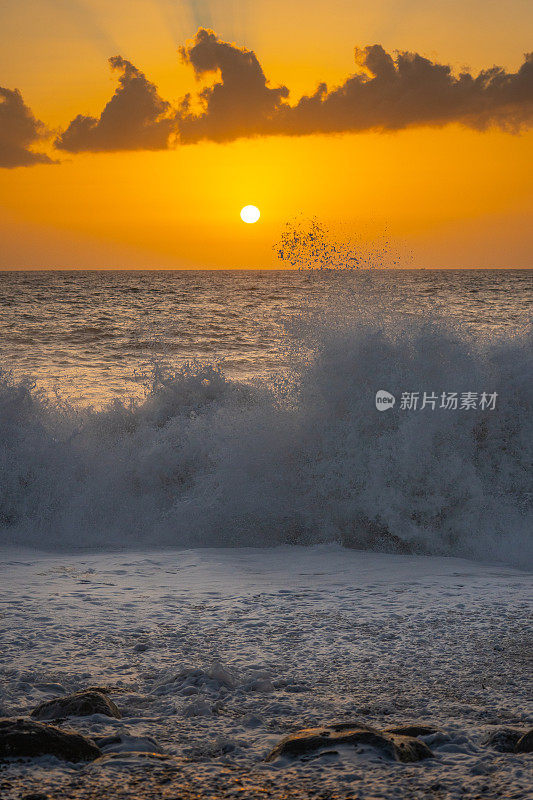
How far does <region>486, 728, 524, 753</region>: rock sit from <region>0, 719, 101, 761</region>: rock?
A: 4.89ft

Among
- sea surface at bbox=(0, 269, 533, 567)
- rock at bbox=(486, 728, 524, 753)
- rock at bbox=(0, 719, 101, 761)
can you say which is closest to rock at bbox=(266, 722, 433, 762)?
rock at bbox=(486, 728, 524, 753)

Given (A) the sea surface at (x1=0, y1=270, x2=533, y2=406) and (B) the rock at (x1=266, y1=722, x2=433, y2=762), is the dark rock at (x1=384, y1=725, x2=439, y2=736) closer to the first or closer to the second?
(B) the rock at (x1=266, y1=722, x2=433, y2=762)

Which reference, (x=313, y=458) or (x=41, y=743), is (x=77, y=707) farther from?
(x=313, y=458)

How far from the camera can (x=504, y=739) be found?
2.69 metres

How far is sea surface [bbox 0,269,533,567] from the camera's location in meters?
7.08

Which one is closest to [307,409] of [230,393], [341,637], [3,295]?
[230,393]

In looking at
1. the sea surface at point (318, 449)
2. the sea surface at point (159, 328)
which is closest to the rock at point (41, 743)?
the sea surface at point (318, 449)

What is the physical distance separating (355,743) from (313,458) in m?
5.24

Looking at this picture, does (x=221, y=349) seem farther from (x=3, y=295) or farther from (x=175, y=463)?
(x=3, y=295)

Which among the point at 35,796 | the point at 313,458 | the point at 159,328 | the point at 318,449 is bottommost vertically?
the point at 35,796

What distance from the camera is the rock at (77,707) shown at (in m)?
2.91

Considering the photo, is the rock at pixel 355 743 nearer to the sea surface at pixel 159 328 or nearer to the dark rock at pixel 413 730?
the dark rock at pixel 413 730

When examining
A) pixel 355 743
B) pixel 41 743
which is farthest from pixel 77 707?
pixel 355 743

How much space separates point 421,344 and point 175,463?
131 inches
